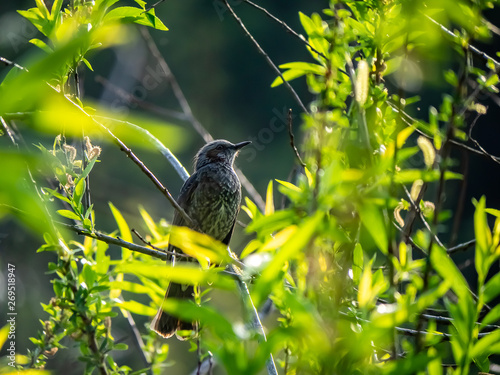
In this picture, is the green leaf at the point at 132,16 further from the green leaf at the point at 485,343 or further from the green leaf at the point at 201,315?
the green leaf at the point at 485,343

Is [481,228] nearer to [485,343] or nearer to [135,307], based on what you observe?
[485,343]

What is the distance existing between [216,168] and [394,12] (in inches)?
123

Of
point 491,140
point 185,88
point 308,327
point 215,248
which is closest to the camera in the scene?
point 308,327

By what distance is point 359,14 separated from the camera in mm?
1780

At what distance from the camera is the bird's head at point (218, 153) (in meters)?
4.87

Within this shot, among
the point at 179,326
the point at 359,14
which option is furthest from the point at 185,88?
the point at 359,14

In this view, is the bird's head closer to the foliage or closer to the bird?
the bird

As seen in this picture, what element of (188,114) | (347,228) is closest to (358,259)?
(347,228)

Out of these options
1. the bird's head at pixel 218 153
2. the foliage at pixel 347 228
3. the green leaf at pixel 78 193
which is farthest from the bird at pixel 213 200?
the foliage at pixel 347 228

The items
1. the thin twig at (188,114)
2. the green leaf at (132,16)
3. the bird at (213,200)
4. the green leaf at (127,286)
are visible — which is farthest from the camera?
the bird at (213,200)

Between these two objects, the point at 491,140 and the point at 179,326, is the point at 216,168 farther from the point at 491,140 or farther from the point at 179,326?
the point at 491,140

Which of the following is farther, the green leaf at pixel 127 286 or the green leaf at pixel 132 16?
the green leaf at pixel 127 286

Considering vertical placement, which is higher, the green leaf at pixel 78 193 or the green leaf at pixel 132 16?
the green leaf at pixel 132 16

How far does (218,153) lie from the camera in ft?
16.1
